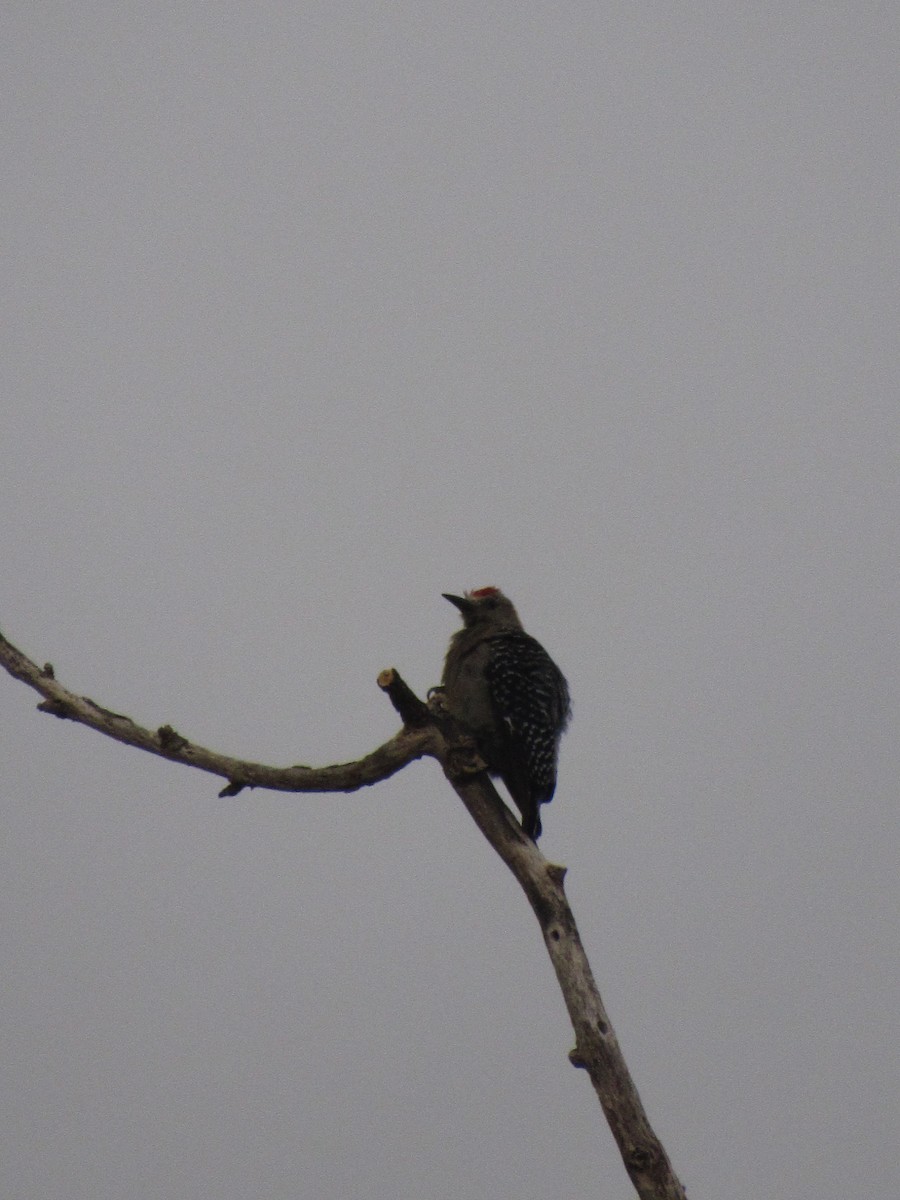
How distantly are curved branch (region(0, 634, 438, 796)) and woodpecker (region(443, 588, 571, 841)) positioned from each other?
1013 mm

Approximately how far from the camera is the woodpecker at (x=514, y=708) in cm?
630

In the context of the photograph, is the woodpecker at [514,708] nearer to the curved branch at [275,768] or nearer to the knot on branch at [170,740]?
the curved branch at [275,768]

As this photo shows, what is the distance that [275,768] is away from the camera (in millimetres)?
5270

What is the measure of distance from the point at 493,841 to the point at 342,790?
0.76 m

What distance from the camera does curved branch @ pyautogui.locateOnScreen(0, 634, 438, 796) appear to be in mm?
5246

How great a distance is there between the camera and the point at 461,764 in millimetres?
5168

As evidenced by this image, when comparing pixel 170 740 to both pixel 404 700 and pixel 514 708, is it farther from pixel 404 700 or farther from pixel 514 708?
pixel 514 708

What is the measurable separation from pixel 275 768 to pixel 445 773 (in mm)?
774

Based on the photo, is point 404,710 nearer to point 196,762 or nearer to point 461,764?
point 461,764

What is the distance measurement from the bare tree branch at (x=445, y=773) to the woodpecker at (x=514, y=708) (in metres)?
0.61

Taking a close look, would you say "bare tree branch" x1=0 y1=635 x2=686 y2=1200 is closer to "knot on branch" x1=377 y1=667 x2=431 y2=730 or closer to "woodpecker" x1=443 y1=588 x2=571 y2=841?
"knot on branch" x1=377 y1=667 x2=431 y2=730

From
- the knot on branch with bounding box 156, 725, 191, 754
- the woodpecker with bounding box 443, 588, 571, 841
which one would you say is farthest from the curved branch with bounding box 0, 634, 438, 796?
the woodpecker with bounding box 443, 588, 571, 841

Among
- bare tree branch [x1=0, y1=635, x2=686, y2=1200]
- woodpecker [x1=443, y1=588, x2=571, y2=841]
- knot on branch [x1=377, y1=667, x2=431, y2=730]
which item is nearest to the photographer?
bare tree branch [x1=0, y1=635, x2=686, y2=1200]

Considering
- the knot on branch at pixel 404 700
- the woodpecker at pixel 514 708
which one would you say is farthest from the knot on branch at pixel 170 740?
the woodpecker at pixel 514 708
